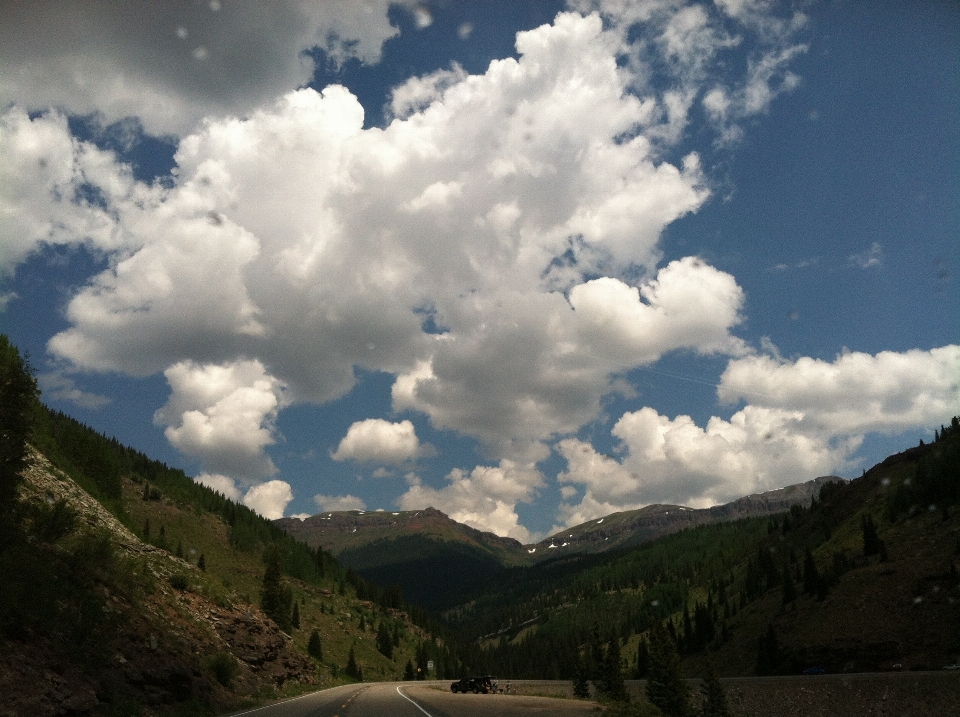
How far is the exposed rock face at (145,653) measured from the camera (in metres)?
19.1

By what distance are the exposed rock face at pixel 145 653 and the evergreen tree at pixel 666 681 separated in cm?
3135

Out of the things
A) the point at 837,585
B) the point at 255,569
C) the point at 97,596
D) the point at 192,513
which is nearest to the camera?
the point at 97,596

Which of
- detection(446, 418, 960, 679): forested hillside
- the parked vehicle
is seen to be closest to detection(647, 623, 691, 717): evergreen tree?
detection(446, 418, 960, 679): forested hillside

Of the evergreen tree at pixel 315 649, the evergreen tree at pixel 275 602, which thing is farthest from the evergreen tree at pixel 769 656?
the evergreen tree at pixel 275 602

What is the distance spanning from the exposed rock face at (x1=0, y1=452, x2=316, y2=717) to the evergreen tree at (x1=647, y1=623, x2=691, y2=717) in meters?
31.4

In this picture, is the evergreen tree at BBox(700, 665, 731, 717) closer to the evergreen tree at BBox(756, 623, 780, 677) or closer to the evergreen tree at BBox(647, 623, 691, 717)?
the evergreen tree at BBox(647, 623, 691, 717)

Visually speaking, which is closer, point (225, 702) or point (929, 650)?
point (225, 702)

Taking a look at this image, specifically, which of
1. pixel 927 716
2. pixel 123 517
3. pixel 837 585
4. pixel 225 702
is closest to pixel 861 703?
pixel 927 716

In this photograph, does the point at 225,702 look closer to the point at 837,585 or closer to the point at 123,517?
the point at 123,517

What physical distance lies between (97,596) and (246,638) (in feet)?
70.1

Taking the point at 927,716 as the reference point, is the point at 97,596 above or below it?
above

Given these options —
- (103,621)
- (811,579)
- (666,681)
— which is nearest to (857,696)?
(666,681)

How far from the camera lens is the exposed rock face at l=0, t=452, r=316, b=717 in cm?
1914

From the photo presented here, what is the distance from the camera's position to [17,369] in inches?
1091
